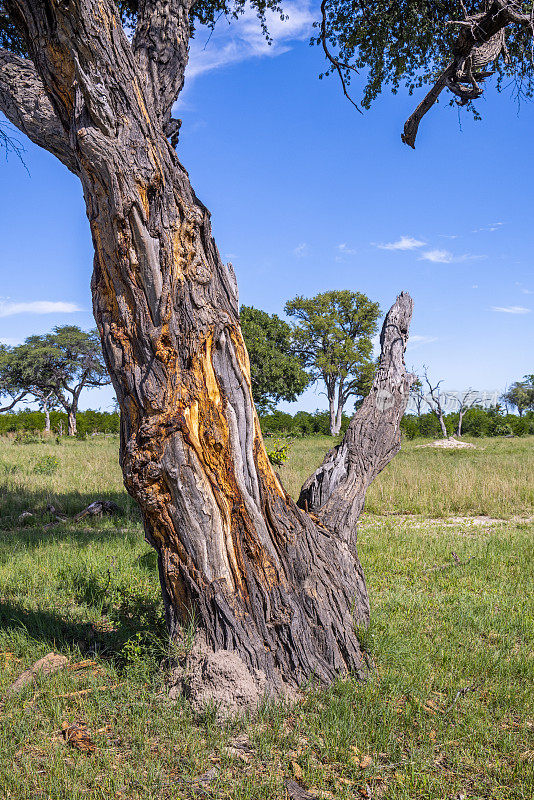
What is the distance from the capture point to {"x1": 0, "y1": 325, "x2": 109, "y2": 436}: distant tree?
38.8 m

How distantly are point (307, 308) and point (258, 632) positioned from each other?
43050mm

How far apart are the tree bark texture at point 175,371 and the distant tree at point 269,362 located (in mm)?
31230

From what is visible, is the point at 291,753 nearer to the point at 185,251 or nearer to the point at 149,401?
the point at 149,401

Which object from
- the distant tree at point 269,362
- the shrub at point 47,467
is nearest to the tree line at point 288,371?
the distant tree at point 269,362

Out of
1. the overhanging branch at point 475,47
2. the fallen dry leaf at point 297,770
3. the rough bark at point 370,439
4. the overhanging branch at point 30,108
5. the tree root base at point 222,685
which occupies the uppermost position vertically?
the overhanging branch at point 475,47

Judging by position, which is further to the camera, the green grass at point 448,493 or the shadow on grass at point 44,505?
the green grass at point 448,493

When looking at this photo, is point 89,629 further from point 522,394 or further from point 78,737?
point 522,394

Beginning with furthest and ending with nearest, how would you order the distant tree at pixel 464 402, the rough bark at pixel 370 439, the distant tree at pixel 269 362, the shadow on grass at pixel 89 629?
the distant tree at pixel 464 402 → the distant tree at pixel 269 362 → the rough bark at pixel 370 439 → the shadow on grass at pixel 89 629

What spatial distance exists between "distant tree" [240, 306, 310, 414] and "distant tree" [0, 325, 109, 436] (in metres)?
11.8

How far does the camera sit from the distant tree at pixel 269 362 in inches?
1414

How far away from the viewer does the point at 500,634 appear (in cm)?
468

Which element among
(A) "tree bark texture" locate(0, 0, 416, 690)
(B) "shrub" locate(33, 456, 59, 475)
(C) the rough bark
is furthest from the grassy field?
(B) "shrub" locate(33, 456, 59, 475)

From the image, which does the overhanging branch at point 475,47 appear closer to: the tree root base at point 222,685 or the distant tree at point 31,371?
the tree root base at point 222,685

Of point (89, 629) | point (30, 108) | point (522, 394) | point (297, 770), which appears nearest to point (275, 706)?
point (297, 770)
